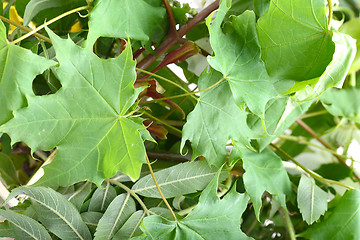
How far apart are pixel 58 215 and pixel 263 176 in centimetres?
19

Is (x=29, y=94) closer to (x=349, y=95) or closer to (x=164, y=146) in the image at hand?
(x=164, y=146)

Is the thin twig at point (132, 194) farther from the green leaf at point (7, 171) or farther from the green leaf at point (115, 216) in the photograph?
the green leaf at point (7, 171)

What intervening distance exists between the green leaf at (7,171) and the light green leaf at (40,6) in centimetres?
15

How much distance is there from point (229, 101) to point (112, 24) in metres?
0.11

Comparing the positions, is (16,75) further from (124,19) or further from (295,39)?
(295,39)

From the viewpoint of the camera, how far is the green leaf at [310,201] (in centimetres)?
41

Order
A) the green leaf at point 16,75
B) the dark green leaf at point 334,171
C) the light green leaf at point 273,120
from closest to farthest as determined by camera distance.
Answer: the green leaf at point 16,75 → the light green leaf at point 273,120 → the dark green leaf at point 334,171

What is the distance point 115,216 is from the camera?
1.14ft

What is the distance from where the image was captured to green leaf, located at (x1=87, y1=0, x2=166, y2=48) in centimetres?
30

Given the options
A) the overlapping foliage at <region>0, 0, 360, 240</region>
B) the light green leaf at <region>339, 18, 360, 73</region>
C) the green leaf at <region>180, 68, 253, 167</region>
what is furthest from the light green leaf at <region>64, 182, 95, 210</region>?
the light green leaf at <region>339, 18, 360, 73</region>

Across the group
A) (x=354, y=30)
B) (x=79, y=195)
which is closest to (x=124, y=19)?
(x=79, y=195)

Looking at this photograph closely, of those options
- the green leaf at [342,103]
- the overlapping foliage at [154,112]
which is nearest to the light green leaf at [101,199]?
the overlapping foliage at [154,112]

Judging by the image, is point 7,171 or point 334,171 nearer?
point 7,171

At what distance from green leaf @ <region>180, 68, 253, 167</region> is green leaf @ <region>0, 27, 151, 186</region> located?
0.06 meters
